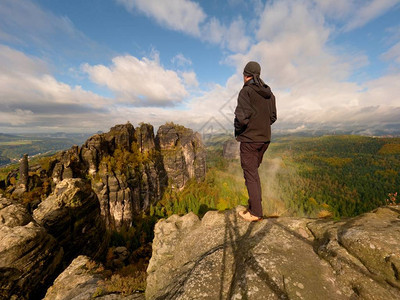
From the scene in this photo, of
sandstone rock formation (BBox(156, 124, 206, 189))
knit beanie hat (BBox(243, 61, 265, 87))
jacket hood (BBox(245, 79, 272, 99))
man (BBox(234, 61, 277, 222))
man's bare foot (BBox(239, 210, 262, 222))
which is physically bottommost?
sandstone rock formation (BBox(156, 124, 206, 189))

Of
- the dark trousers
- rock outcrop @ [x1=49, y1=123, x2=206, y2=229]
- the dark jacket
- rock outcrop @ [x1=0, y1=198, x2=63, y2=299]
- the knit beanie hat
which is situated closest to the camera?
the dark jacket

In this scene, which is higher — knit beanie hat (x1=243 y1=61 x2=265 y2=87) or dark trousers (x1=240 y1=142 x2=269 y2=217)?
knit beanie hat (x1=243 y1=61 x2=265 y2=87)

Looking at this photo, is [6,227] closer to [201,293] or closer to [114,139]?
[201,293]

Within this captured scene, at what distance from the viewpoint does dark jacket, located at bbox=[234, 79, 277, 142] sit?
5.83m

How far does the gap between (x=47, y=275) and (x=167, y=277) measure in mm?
9304

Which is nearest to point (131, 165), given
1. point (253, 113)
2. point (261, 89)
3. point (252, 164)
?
point (252, 164)

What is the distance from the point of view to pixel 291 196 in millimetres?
121000

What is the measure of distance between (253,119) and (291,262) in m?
4.19

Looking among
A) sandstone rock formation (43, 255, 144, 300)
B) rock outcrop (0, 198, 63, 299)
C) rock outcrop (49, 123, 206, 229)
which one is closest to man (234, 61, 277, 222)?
sandstone rock formation (43, 255, 144, 300)

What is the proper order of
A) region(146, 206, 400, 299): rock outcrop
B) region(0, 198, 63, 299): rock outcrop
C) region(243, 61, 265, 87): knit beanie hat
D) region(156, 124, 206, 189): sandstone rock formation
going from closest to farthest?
region(146, 206, 400, 299): rock outcrop → region(243, 61, 265, 87): knit beanie hat → region(0, 198, 63, 299): rock outcrop → region(156, 124, 206, 189): sandstone rock formation

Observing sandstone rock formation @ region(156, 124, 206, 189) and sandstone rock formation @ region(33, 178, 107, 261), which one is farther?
sandstone rock formation @ region(156, 124, 206, 189)

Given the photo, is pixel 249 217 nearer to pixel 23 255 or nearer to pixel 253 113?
pixel 253 113

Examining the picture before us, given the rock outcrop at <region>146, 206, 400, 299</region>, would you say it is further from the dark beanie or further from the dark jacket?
the dark beanie

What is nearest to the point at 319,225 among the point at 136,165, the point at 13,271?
the point at 13,271
